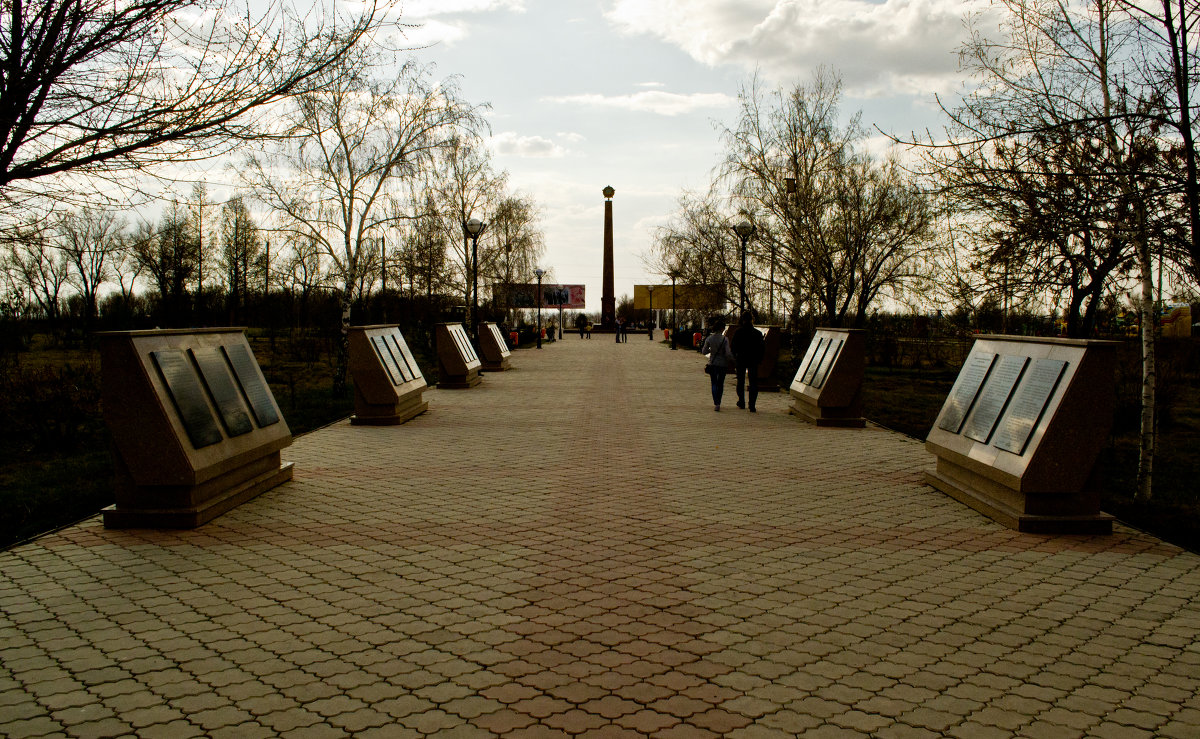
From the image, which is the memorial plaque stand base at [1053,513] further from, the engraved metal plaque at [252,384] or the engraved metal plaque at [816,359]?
the engraved metal plaque at [816,359]

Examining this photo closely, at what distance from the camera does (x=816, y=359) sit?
1359 centimetres

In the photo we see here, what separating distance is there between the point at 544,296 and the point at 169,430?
8884cm

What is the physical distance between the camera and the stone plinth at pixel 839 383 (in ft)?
40.3

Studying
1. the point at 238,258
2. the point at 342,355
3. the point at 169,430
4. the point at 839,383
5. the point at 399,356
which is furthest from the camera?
the point at 238,258

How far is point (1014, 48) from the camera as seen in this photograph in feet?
28.5

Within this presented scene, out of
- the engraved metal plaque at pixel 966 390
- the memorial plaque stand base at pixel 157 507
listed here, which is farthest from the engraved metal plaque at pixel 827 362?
the memorial plaque stand base at pixel 157 507

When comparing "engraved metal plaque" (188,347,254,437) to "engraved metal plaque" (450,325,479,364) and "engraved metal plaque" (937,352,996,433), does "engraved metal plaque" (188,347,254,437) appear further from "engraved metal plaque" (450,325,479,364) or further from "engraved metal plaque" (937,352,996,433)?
"engraved metal plaque" (450,325,479,364)

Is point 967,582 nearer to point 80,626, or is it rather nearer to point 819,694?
point 819,694

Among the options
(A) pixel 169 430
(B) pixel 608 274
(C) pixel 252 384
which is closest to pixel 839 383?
(C) pixel 252 384

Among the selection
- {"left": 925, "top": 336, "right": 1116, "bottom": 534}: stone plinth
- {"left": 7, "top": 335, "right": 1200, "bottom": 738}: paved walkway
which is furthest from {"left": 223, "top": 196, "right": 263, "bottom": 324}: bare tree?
{"left": 925, "top": 336, "right": 1116, "bottom": 534}: stone plinth

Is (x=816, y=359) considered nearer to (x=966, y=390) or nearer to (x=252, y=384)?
(x=966, y=390)

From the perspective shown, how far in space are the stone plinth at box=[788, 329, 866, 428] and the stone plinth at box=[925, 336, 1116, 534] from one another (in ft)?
16.4

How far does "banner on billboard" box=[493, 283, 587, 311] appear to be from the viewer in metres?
54.7

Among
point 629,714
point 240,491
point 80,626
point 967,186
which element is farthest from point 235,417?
point 967,186
